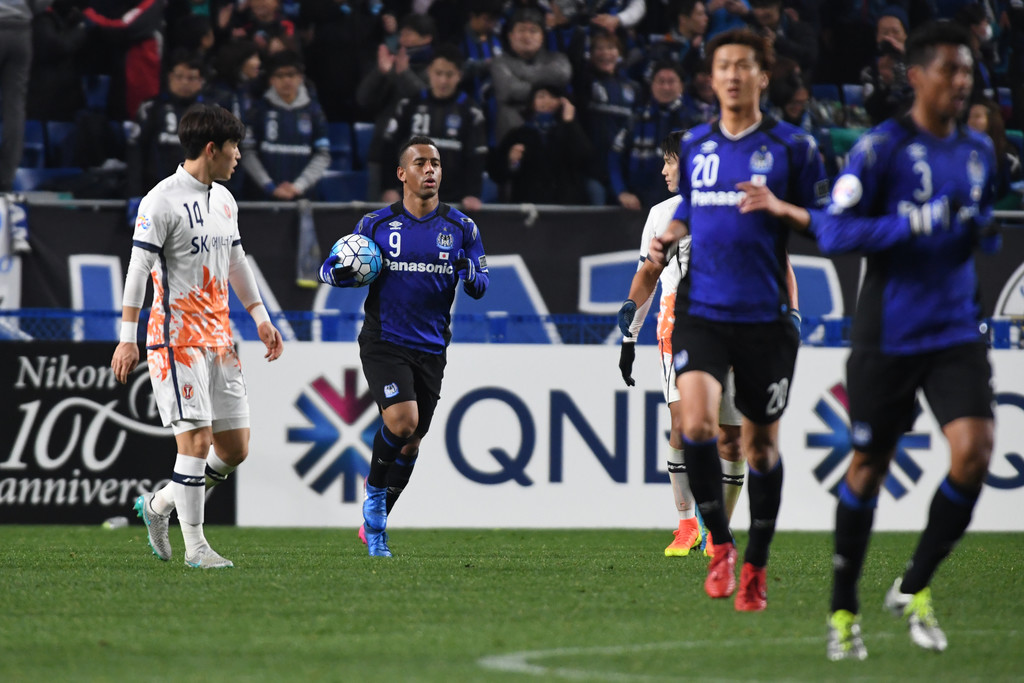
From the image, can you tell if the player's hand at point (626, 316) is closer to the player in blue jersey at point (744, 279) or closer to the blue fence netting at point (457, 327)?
the player in blue jersey at point (744, 279)

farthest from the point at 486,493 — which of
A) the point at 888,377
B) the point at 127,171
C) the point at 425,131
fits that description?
the point at 888,377

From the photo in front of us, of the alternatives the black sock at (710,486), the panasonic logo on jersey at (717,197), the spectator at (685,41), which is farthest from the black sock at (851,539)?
the spectator at (685,41)

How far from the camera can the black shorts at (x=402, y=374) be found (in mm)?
8539

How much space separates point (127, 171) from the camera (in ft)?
42.1

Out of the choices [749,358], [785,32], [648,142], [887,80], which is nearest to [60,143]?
[648,142]

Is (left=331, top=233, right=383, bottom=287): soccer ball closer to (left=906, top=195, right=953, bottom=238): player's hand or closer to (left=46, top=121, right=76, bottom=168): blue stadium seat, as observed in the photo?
(left=906, top=195, right=953, bottom=238): player's hand

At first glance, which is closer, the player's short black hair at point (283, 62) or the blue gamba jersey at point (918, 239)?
the blue gamba jersey at point (918, 239)

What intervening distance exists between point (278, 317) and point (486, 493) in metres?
2.05

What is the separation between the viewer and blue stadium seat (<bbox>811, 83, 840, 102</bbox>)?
15.2 meters

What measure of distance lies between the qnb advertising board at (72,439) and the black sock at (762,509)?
575 cm

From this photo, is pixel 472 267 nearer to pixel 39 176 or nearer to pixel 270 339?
pixel 270 339

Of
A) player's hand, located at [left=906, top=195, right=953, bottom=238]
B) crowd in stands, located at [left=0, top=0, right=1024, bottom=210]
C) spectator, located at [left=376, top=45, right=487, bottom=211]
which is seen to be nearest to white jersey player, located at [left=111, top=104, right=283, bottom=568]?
player's hand, located at [left=906, top=195, right=953, bottom=238]

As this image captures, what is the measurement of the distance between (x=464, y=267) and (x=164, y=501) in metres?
2.17

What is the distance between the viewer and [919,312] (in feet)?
16.5
